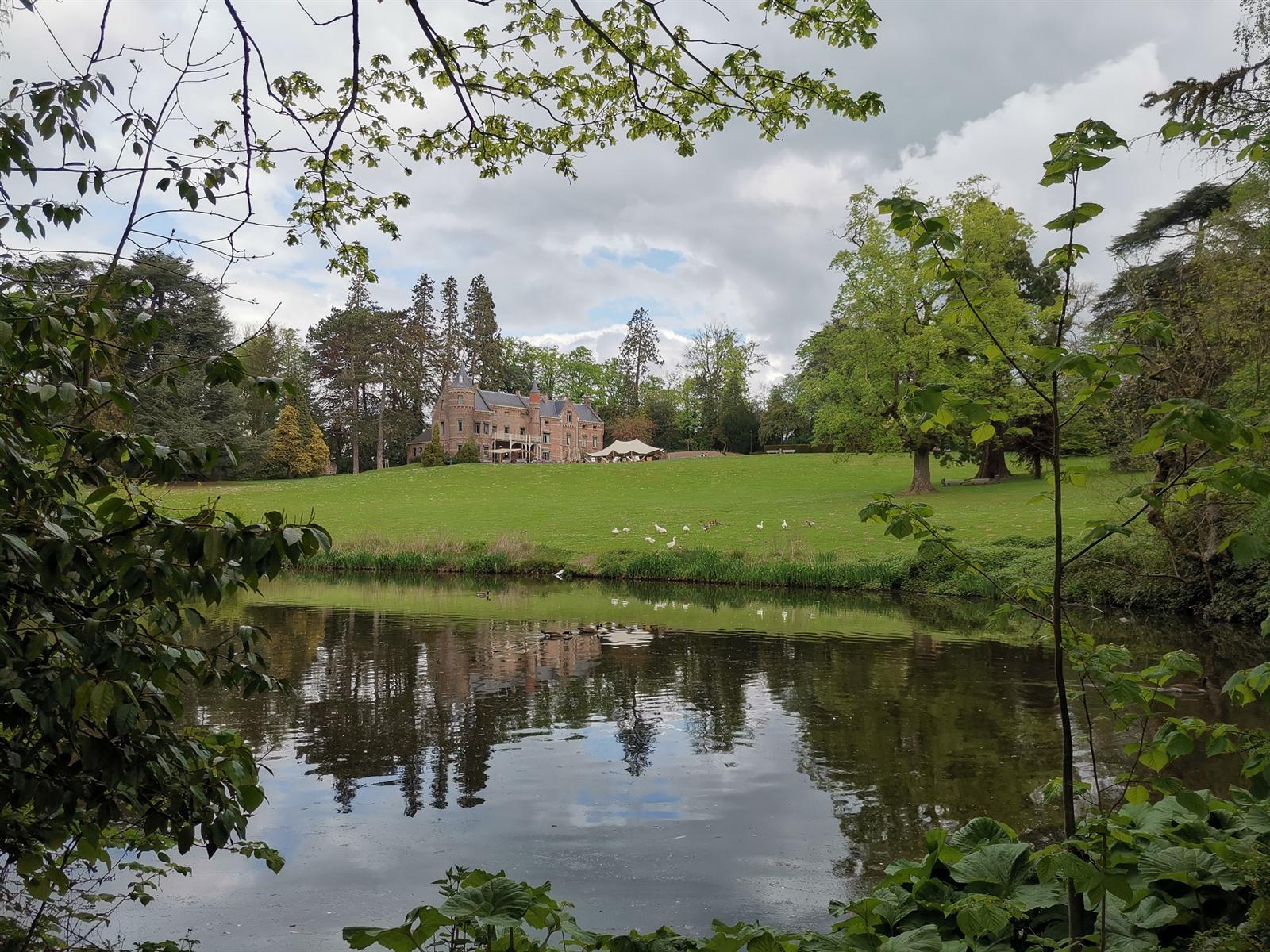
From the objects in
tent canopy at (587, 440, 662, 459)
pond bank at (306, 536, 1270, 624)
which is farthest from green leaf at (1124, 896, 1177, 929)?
tent canopy at (587, 440, 662, 459)

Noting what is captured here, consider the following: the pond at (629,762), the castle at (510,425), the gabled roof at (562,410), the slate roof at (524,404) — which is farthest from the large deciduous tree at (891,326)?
the gabled roof at (562,410)

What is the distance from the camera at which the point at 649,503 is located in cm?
4622

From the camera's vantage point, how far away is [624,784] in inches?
342

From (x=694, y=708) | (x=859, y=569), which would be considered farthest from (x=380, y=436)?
(x=694, y=708)

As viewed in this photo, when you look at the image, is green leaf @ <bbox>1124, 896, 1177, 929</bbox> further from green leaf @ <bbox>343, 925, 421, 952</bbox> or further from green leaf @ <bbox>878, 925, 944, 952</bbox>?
green leaf @ <bbox>343, 925, 421, 952</bbox>

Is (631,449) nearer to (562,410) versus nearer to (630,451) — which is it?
(630,451)

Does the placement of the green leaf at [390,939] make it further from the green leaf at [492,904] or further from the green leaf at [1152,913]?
the green leaf at [1152,913]

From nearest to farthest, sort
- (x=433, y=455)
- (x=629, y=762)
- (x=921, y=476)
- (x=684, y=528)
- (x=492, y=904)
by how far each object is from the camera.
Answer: (x=492, y=904) < (x=629, y=762) < (x=684, y=528) < (x=921, y=476) < (x=433, y=455)

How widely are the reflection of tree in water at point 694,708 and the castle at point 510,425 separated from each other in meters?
64.3

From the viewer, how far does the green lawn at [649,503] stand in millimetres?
30922

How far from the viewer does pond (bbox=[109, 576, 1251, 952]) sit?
244 inches

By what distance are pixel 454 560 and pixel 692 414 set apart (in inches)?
2295

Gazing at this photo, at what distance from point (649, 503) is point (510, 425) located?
43584 mm

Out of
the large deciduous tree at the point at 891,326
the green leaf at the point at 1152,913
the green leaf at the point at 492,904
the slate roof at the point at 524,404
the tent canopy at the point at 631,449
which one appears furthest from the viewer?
the slate roof at the point at 524,404
